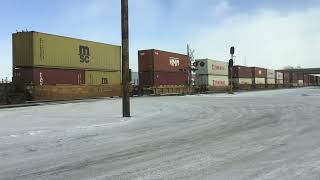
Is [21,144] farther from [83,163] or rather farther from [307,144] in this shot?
[307,144]

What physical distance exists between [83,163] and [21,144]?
11.7 feet

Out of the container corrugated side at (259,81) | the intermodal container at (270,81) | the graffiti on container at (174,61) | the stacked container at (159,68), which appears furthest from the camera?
Answer: the intermodal container at (270,81)

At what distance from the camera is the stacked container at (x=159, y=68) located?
5447 centimetres

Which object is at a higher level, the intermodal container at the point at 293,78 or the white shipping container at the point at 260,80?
the intermodal container at the point at 293,78

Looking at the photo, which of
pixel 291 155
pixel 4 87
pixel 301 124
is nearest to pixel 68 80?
pixel 4 87

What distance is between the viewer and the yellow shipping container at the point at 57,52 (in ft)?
121

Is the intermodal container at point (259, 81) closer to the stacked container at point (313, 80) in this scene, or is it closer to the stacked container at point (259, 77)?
the stacked container at point (259, 77)

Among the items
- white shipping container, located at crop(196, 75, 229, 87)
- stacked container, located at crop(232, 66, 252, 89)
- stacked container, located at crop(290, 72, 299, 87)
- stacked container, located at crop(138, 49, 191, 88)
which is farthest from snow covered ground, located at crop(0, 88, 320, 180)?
stacked container, located at crop(290, 72, 299, 87)

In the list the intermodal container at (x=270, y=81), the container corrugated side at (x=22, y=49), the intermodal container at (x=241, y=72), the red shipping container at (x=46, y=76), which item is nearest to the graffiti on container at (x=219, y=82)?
the intermodal container at (x=241, y=72)

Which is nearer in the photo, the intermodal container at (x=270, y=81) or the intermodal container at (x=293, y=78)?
the intermodal container at (x=270, y=81)

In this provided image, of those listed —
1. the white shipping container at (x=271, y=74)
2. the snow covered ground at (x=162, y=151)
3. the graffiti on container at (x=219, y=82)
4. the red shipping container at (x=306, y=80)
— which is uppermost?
the white shipping container at (x=271, y=74)

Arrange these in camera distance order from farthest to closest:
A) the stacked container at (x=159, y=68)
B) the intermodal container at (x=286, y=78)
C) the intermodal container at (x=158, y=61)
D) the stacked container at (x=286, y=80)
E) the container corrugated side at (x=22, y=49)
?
the intermodal container at (x=286, y=78) < the stacked container at (x=286, y=80) < the stacked container at (x=159, y=68) < the intermodal container at (x=158, y=61) < the container corrugated side at (x=22, y=49)

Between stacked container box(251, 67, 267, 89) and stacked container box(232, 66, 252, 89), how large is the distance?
190 cm

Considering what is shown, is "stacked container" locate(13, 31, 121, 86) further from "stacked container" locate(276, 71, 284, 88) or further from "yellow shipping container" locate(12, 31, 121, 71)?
"stacked container" locate(276, 71, 284, 88)
